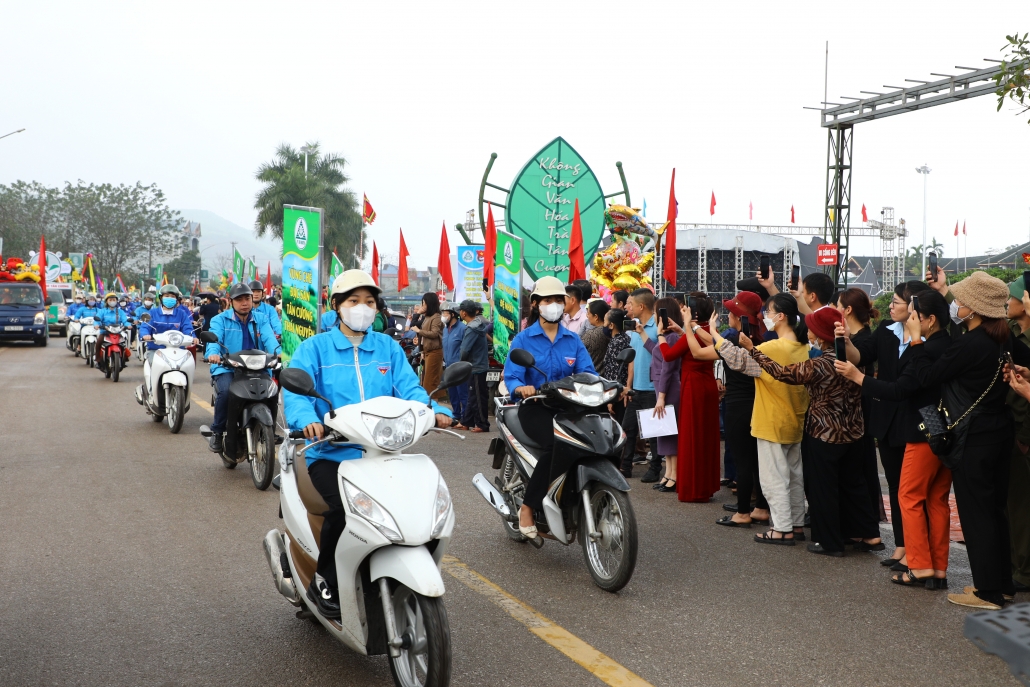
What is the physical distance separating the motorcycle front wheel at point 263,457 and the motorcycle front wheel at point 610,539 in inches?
140

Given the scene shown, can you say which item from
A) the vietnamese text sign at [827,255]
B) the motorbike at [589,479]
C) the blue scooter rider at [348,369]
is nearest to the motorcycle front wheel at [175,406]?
the motorbike at [589,479]

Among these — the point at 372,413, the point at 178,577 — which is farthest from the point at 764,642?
the point at 178,577

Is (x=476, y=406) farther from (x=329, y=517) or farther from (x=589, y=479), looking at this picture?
(x=329, y=517)

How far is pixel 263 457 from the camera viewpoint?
8.48 metres

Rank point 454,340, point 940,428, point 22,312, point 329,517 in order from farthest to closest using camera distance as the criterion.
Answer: point 22,312 → point 454,340 → point 940,428 → point 329,517

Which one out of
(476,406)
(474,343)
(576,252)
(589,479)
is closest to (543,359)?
(589,479)

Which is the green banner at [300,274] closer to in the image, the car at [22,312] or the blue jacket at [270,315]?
the blue jacket at [270,315]

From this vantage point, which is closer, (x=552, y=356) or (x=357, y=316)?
(x=357, y=316)

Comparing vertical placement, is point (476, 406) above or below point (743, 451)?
below

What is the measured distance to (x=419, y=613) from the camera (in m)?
3.71

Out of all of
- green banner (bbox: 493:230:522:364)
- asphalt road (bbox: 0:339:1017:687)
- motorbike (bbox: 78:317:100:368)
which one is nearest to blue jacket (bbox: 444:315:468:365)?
green banner (bbox: 493:230:522:364)

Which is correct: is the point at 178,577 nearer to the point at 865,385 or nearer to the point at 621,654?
the point at 621,654

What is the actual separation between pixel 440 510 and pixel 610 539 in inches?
77.6

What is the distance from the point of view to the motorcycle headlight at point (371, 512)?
3.68m
